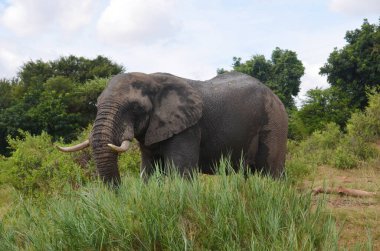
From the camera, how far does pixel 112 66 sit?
106 ft

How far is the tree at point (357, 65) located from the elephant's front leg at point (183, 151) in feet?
65.5

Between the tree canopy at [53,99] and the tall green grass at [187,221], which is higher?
the tree canopy at [53,99]

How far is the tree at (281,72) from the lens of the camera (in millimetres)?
28797

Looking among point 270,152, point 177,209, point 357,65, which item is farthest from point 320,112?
point 177,209

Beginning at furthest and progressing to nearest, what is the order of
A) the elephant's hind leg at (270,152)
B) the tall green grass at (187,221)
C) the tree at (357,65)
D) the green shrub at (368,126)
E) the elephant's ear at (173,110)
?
the tree at (357,65) < the green shrub at (368,126) < the elephant's hind leg at (270,152) < the elephant's ear at (173,110) < the tall green grass at (187,221)

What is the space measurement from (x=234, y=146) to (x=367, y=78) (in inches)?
810

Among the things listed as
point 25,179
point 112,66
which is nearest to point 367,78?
point 112,66

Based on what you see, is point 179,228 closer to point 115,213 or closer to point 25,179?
point 115,213

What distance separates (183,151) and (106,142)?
2.79 feet

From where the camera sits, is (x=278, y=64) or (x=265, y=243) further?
(x=278, y=64)

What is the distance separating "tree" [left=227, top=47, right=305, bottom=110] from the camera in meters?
28.8

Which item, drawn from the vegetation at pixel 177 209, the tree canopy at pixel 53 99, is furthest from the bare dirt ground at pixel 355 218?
the tree canopy at pixel 53 99

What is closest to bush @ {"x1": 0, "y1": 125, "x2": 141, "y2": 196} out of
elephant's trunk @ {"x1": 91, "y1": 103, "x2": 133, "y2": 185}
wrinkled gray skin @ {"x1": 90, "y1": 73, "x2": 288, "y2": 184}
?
wrinkled gray skin @ {"x1": 90, "y1": 73, "x2": 288, "y2": 184}

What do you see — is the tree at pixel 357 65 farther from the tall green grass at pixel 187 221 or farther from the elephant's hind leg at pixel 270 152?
the tall green grass at pixel 187 221
